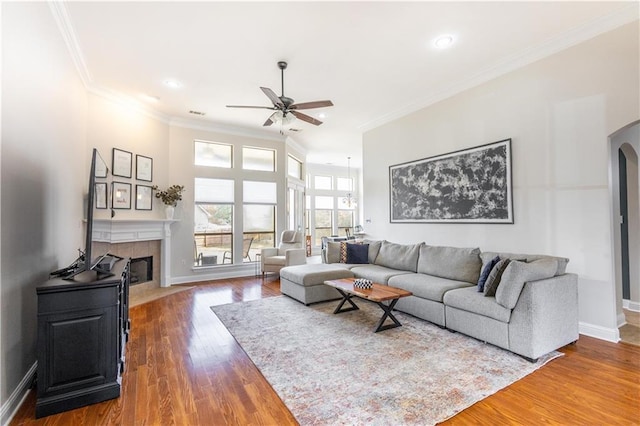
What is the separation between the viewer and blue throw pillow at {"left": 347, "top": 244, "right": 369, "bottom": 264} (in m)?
5.21

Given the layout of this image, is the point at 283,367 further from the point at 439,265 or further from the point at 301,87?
the point at 301,87

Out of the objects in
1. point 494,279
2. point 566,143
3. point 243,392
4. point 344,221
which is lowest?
point 243,392

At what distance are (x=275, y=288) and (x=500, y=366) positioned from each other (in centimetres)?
384

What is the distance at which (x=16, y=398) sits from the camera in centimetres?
205

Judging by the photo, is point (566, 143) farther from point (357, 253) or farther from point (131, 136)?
point (131, 136)

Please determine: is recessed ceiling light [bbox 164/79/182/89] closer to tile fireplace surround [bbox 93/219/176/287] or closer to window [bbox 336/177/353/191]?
tile fireplace surround [bbox 93/219/176/287]

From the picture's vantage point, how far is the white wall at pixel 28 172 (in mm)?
1970

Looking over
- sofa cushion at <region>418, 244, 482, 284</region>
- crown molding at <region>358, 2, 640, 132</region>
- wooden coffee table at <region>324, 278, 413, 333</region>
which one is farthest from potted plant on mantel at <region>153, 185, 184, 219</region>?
crown molding at <region>358, 2, 640, 132</region>

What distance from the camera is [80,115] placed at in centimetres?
406

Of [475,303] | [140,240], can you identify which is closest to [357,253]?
[475,303]

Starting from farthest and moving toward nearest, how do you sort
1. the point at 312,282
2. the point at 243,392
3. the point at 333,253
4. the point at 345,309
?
1. the point at 333,253
2. the point at 312,282
3. the point at 345,309
4. the point at 243,392

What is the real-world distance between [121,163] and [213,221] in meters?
2.08

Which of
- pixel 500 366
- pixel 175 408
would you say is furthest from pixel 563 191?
pixel 175 408

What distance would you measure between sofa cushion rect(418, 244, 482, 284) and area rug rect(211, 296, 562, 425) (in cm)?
75
